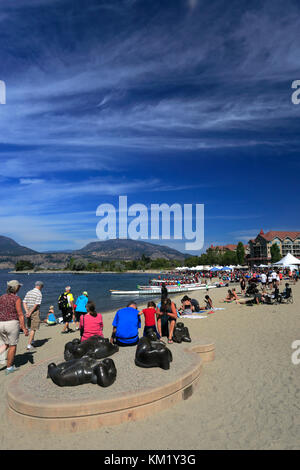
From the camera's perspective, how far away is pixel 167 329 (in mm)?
9141

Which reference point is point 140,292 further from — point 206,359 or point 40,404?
point 40,404

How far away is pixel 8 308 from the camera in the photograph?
6.54m

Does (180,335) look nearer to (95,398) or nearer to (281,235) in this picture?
(95,398)

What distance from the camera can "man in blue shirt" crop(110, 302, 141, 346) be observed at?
25.5 ft

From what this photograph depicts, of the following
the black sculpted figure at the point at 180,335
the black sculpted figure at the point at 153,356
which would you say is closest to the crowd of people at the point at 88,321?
the black sculpted figure at the point at 180,335

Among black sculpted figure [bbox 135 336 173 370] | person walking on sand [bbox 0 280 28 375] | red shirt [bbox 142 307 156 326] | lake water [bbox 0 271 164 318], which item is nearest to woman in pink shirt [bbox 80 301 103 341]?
red shirt [bbox 142 307 156 326]

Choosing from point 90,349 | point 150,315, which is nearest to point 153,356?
point 90,349

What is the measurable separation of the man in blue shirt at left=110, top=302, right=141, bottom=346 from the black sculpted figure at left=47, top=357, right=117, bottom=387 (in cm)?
217

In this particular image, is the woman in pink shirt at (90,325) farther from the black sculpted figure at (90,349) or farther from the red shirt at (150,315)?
the red shirt at (150,315)

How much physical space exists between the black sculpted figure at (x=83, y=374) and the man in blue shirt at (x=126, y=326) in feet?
7.13

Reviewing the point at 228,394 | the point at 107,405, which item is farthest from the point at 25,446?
the point at 228,394

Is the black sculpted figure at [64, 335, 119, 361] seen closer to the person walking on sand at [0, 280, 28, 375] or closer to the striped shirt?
the person walking on sand at [0, 280, 28, 375]

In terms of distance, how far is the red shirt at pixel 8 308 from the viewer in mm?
6520
